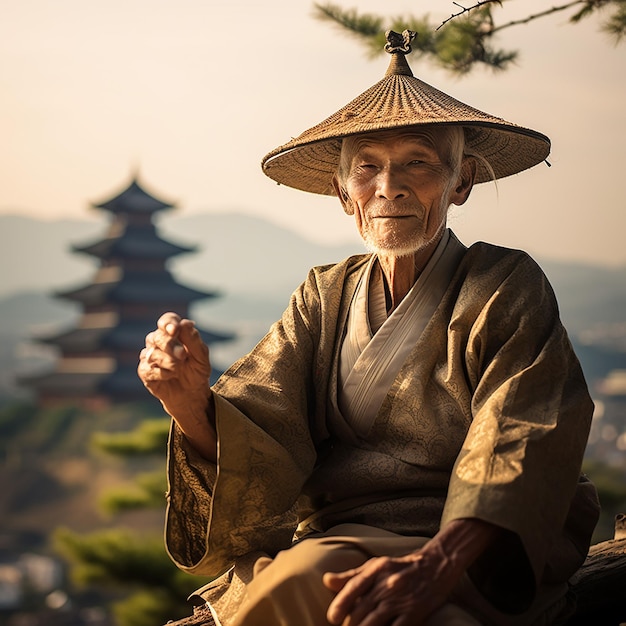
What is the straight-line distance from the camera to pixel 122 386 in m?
25.8

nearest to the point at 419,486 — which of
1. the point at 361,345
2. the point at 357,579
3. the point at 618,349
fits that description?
the point at 361,345

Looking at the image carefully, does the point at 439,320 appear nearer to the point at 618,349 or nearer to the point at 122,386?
the point at 122,386

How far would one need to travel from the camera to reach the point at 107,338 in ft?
82.4

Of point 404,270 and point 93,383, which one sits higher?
point 404,270

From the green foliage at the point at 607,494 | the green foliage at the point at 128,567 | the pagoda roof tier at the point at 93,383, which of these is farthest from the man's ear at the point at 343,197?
the pagoda roof tier at the point at 93,383

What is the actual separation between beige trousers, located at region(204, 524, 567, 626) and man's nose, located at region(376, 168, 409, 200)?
63 cm

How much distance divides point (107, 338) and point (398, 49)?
76.9 feet

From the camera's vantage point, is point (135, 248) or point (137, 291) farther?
point (135, 248)

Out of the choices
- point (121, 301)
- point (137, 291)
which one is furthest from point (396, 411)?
point (137, 291)

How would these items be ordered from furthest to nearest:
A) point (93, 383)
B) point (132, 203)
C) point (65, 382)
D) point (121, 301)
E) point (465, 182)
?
point (65, 382) → point (132, 203) → point (93, 383) → point (121, 301) → point (465, 182)

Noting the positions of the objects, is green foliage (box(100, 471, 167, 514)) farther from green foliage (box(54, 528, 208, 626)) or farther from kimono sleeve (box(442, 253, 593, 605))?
kimono sleeve (box(442, 253, 593, 605))

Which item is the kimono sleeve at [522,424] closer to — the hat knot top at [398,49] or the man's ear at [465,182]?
the man's ear at [465,182]

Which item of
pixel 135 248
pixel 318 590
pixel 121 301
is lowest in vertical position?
pixel 121 301

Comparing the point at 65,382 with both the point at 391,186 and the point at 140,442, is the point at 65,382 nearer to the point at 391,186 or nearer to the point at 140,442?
the point at 140,442
